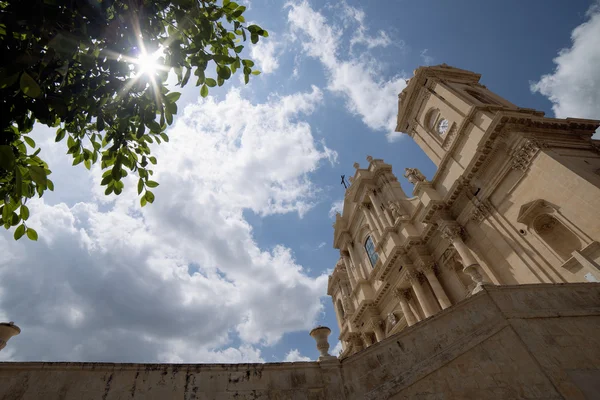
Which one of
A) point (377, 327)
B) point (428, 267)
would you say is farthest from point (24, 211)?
point (377, 327)

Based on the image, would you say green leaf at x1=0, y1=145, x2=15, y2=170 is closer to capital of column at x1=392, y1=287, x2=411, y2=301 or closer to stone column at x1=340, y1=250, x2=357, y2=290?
capital of column at x1=392, y1=287, x2=411, y2=301

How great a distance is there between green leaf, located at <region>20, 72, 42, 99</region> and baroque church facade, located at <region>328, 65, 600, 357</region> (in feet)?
31.2

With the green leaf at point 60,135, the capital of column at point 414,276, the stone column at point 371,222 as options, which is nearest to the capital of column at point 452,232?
the capital of column at point 414,276

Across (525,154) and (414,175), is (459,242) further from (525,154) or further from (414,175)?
(414,175)

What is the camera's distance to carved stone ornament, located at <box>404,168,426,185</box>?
22.9 meters

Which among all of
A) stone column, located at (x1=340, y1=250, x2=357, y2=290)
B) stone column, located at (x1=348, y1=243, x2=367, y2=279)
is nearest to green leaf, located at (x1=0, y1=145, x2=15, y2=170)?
stone column, located at (x1=348, y1=243, x2=367, y2=279)

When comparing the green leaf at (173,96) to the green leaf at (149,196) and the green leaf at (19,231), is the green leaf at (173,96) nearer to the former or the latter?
the green leaf at (149,196)

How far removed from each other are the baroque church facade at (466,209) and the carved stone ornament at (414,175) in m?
0.09

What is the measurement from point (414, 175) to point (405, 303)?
8.99 meters

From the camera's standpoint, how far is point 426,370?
6270 millimetres

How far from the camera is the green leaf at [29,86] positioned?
3.01 m

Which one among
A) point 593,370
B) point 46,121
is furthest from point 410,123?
point 46,121

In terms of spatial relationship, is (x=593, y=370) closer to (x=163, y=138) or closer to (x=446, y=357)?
(x=446, y=357)

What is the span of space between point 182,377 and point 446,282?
1616 centimetres
